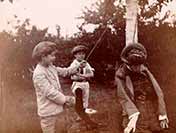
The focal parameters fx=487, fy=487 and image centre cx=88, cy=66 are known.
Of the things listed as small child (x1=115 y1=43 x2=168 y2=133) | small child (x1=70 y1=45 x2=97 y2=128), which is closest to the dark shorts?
small child (x1=115 y1=43 x2=168 y2=133)

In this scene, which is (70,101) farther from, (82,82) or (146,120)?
(146,120)

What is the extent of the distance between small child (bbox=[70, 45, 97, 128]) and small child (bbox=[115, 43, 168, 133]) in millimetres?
78

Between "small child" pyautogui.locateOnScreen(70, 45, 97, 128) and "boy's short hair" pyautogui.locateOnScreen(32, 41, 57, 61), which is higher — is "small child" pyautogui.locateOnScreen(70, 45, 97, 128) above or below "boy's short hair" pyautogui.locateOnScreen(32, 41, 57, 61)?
below

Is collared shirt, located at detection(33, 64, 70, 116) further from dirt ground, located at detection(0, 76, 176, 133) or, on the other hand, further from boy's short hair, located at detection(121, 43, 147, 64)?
boy's short hair, located at detection(121, 43, 147, 64)

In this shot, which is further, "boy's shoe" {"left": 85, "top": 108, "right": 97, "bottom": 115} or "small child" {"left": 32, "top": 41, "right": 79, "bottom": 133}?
"boy's shoe" {"left": 85, "top": 108, "right": 97, "bottom": 115}

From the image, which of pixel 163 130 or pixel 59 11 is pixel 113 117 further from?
pixel 59 11

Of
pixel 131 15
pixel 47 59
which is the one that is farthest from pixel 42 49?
pixel 131 15

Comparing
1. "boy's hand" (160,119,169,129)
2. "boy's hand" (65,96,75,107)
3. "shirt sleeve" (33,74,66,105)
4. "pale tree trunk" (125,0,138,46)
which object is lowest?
"boy's hand" (160,119,169,129)

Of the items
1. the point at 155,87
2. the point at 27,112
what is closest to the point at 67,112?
the point at 27,112

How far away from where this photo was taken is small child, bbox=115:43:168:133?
1.20 m

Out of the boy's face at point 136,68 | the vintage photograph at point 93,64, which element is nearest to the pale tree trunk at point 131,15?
the vintage photograph at point 93,64

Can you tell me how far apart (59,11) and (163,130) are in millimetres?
401

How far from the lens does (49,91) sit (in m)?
1.12

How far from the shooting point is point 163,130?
1217 millimetres
